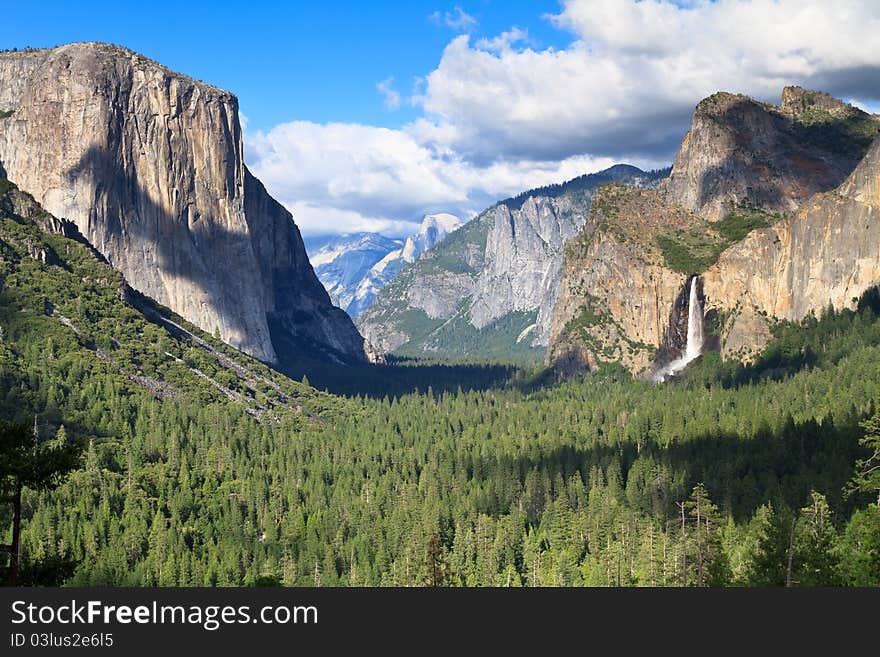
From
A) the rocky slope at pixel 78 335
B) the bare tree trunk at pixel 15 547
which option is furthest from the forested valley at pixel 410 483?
Result: the bare tree trunk at pixel 15 547

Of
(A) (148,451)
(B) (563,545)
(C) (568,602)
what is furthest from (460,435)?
(C) (568,602)

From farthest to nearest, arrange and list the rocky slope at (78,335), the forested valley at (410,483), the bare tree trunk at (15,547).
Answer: the rocky slope at (78,335)
the forested valley at (410,483)
the bare tree trunk at (15,547)

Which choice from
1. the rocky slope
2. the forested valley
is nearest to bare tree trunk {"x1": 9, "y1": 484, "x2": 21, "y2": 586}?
the forested valley

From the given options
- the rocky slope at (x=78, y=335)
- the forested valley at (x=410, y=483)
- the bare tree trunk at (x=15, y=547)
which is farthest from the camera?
the rocky slope at (x=78, y=335)

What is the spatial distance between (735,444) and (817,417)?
18.0 metres

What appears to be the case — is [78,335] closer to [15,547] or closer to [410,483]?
[410,483]

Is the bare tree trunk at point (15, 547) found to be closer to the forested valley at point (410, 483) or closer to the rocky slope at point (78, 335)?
the forested valley at point (410, 483)

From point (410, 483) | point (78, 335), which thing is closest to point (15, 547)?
point (410, 483)

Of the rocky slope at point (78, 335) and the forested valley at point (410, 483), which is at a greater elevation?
the rocky slope at point (78, 335)

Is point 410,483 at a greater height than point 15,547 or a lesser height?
lesser

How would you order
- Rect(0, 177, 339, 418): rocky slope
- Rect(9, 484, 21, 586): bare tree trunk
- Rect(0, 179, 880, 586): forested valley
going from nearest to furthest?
Rect(9, 484, 21, 586): bare tree trunk, Rect(0, 179, 880, 586): forested valley, Rect(0, 177, 339, 418): rocky slope

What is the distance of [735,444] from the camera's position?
151 metres

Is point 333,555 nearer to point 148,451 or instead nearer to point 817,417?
point 148,451

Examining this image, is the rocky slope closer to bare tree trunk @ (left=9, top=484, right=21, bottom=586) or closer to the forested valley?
the forested valley
